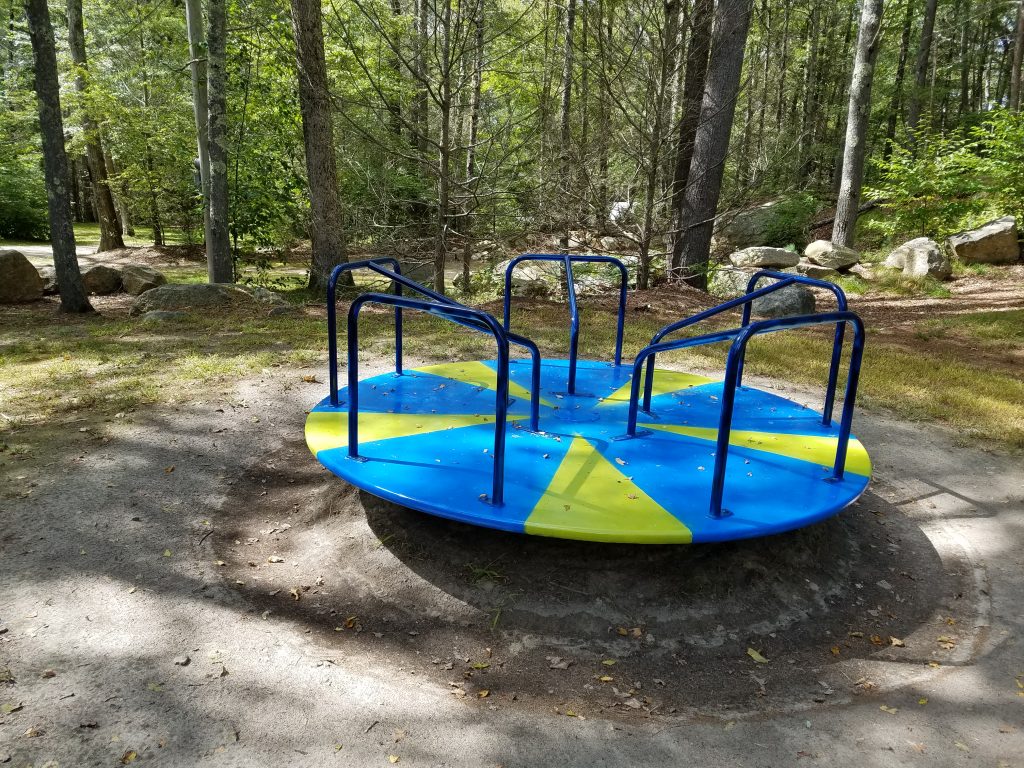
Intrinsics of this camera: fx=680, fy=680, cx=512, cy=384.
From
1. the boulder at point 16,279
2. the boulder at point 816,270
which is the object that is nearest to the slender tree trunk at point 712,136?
the boulder at point 816,270

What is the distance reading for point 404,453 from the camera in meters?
3.26

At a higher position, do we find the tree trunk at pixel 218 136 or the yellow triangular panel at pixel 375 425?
the tree trunk at pixel 218 136

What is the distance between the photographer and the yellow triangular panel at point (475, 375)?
14.7ft

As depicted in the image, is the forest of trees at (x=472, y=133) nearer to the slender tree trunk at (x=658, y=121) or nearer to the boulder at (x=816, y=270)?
the slender tree trunk at (x=658, y=121)

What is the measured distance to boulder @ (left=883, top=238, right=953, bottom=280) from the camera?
11.9 metres

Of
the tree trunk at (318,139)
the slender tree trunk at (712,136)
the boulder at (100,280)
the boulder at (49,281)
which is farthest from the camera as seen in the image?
the boulder at (100,280)

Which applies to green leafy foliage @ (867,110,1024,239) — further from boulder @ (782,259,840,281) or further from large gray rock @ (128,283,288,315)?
large gray rock @ (128,283,288,315)

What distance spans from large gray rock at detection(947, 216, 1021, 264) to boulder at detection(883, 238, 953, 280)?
20.5 inches

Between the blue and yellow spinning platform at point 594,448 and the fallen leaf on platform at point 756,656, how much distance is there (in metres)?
0.46

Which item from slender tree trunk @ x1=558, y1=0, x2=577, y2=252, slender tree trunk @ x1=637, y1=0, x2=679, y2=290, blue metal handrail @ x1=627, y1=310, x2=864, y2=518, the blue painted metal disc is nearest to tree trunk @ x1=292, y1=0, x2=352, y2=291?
slender tree trunk @ x1=558, y1=0, x2=577, y2=252

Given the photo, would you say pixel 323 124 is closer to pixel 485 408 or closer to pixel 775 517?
pixel 485 408

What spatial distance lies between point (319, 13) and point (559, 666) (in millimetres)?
8404

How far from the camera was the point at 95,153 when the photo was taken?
17.8m

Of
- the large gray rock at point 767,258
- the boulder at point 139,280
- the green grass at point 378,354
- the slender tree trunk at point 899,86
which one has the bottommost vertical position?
the green grass at point 378,354
